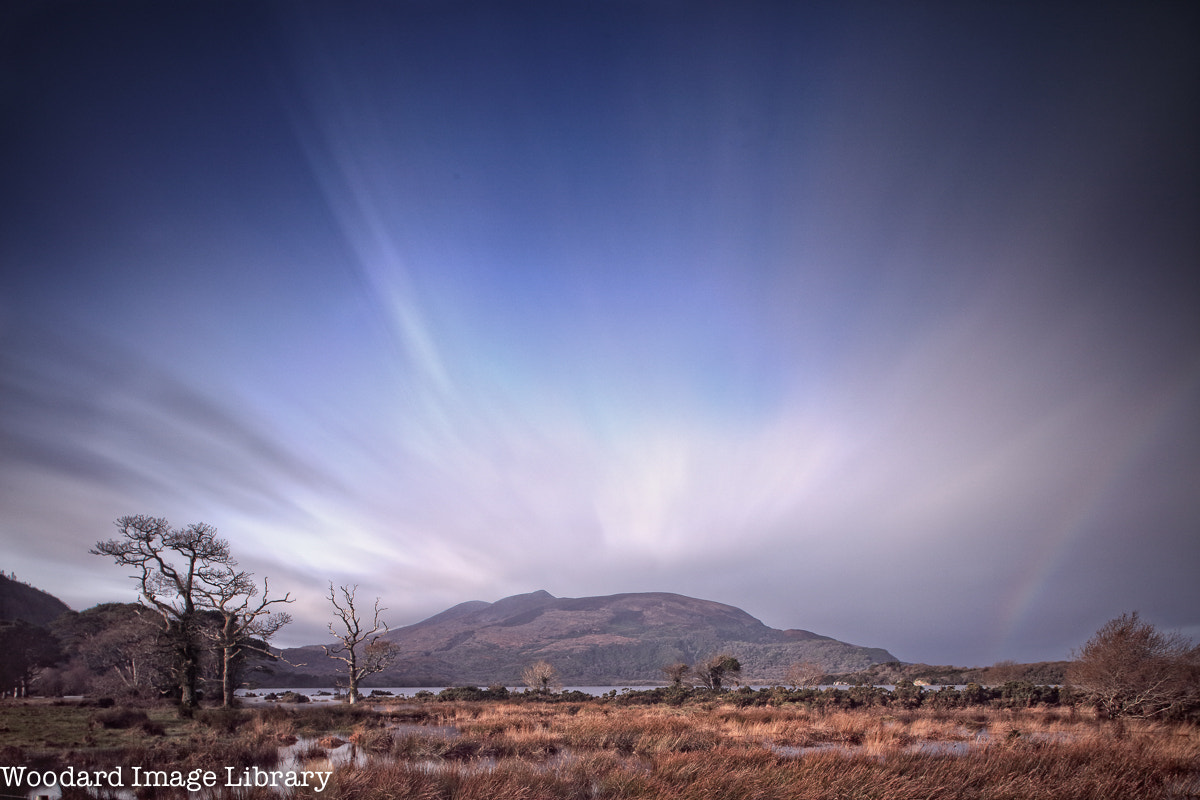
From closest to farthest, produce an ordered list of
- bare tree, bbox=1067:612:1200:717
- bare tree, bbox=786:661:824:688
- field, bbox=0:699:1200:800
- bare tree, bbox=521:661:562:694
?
field, bbox=0:699:1200:800
bare tree, bbox=1067:612:1200:717
bare tree, bbox=521:661:562:694
bare tree, bbox=786:661:824:688

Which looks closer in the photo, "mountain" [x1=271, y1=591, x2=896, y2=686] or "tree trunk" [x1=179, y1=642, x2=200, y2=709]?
"tree trunk" [x1=179, y1=642, x2=200, y2=709]

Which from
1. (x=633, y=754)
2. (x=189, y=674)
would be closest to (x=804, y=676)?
(x=633, y=754)

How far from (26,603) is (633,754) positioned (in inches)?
4828

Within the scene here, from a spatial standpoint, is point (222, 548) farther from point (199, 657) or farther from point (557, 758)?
point (557, 758)

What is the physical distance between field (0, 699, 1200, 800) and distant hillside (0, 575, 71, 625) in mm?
89045

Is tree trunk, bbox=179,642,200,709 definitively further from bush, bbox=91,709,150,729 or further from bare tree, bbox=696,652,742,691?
bare tree, bbox=696,652,742,691

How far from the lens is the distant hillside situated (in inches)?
3093

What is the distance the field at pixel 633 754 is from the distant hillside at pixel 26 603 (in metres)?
89.0

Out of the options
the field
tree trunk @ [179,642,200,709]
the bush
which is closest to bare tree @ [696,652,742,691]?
the field

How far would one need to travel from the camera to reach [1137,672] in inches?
955

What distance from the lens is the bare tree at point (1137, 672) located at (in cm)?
2266

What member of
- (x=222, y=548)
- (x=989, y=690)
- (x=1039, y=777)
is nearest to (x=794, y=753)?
(x=1039, y=777)

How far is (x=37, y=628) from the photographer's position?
4916cm

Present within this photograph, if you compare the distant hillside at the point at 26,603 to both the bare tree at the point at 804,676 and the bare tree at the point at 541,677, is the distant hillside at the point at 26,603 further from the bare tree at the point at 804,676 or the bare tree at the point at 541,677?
the bare tree at the point at 804,676
